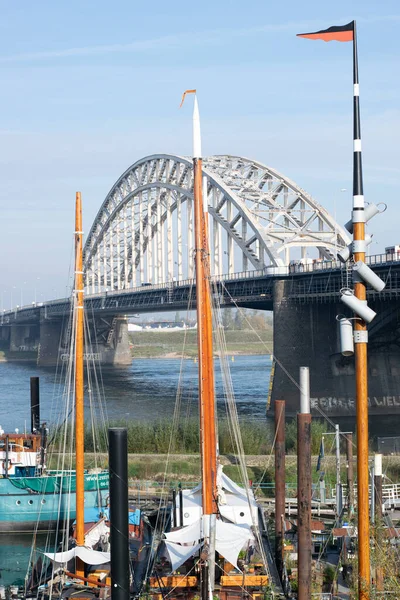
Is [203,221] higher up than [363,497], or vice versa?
[203,221]

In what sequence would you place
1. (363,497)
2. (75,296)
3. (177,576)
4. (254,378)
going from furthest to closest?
(254,378)
(75,296)
(177,576)
(363,497)

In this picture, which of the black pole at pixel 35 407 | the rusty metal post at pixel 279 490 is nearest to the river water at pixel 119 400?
the rusty metal post at pixel 279 490

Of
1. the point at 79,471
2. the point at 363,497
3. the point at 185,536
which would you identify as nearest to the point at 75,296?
the point at 79,471

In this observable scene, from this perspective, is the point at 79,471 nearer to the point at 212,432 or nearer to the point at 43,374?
the point at 212,432

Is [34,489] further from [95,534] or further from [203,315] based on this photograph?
[203,315]

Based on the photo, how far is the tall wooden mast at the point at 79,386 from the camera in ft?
79.0

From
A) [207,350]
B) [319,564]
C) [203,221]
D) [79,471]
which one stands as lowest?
[319,564]

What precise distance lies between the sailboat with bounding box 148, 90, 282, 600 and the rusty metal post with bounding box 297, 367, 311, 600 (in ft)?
6.18

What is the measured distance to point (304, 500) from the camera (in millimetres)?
20016

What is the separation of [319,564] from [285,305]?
40231 mm

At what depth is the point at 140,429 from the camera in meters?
45.2

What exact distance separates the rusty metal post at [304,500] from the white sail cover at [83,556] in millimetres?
5029

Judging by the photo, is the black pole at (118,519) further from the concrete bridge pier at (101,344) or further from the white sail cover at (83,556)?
the concrete bridge pier at (101,344)

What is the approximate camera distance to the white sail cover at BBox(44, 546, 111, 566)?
22.4 meters
